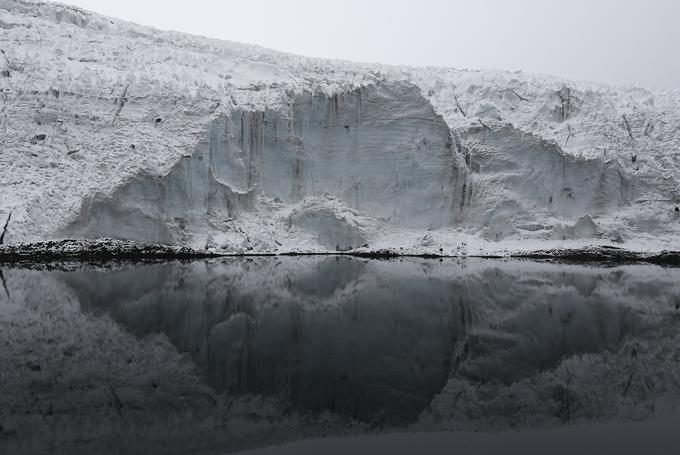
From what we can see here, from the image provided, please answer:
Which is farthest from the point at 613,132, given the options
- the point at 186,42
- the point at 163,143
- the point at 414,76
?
the point at 186,42

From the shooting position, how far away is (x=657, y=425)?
6.63 meters

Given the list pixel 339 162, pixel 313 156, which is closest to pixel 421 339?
pixel 339 162

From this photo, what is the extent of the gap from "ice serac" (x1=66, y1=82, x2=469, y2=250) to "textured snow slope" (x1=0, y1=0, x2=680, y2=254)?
0.09 metres

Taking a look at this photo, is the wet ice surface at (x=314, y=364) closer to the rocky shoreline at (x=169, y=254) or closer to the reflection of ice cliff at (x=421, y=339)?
the reflection of ice cliff at (x=421, y=339)

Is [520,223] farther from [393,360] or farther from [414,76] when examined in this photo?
[393,360]

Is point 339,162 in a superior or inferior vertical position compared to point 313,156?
inferior

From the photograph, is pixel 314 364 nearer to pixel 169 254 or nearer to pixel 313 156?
pixel 169 254

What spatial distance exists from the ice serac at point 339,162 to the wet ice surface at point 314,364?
1838 centimetres

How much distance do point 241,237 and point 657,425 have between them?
92.0 ft

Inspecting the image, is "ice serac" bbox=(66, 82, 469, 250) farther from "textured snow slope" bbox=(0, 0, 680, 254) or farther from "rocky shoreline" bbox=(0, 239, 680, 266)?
"rocky shoreline" bbox=(0, 239, 680, 266)

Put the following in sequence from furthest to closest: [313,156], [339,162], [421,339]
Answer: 1. [339,162]
2. [313,156]
3. [421,339]

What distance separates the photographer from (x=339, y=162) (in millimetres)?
38312

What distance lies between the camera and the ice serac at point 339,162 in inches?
1387

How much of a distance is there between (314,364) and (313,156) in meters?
30.2
